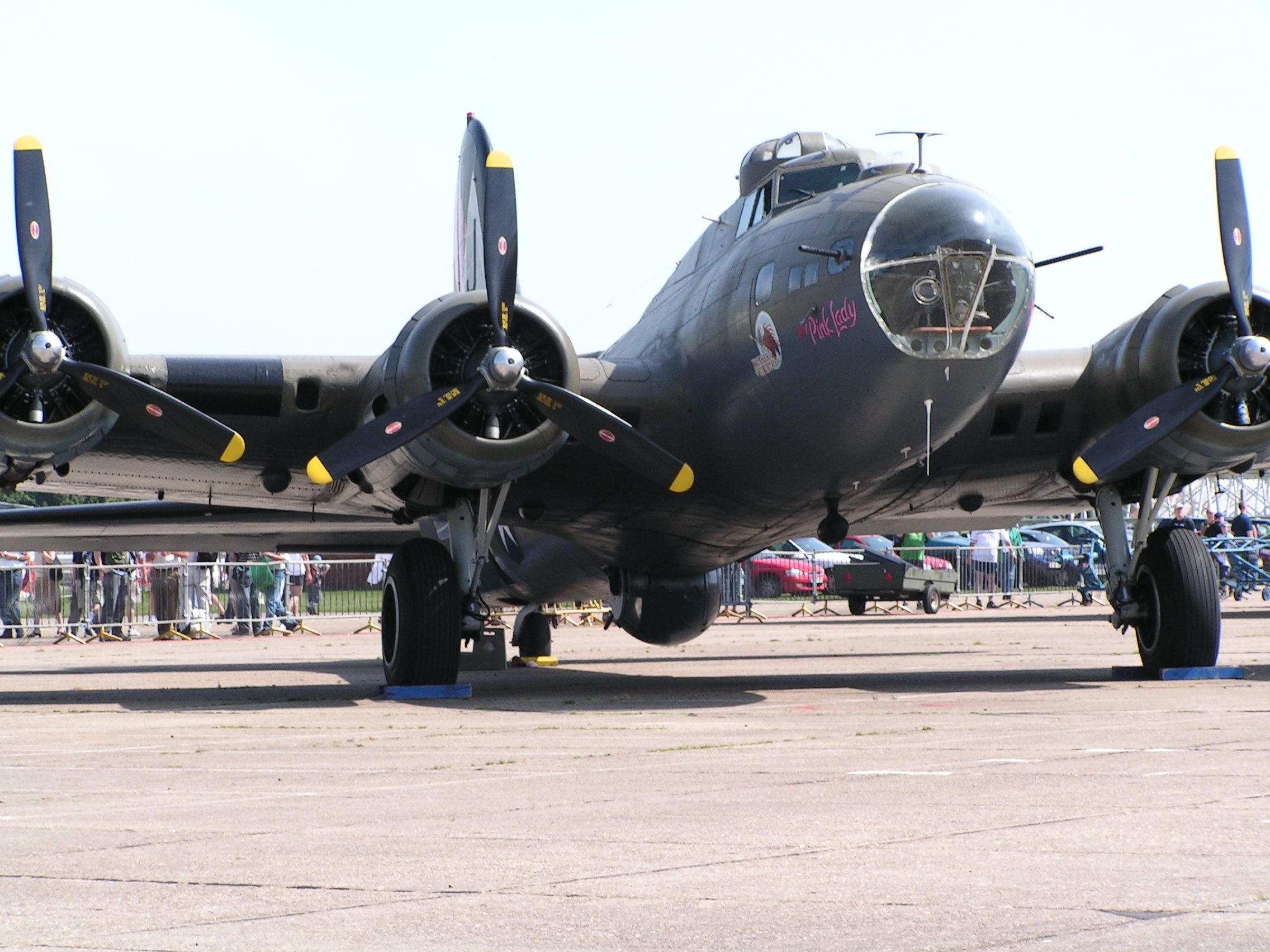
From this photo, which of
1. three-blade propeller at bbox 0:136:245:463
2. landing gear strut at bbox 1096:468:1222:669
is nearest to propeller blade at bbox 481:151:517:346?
three-blade propeller at bbox 0:136:245:463

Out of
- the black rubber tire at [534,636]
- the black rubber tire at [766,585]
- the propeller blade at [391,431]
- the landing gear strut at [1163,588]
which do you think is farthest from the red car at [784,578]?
the propeller blade at [391,431]

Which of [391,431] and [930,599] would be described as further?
[930,599]

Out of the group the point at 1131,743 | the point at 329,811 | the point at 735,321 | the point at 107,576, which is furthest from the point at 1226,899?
the point at 107,576

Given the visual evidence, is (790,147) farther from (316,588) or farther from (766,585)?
(766,585)

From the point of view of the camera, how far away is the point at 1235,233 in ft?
44.4

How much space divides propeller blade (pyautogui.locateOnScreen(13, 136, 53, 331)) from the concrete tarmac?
338cm

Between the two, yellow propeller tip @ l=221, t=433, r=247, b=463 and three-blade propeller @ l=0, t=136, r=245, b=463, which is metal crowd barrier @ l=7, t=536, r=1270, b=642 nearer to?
yellow propeller tip @ l=221, t=433, r=247, b=463

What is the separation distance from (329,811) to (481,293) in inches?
285

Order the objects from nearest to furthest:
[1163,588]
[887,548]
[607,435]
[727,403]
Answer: [607,435] < [727,403] < [1163,588] < [887,548]

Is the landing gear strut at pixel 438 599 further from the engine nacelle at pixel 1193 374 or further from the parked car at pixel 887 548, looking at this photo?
the parked car at pixel 887 548

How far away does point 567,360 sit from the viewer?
12812 mm

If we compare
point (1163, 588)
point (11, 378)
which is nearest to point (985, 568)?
point (1163, 588)

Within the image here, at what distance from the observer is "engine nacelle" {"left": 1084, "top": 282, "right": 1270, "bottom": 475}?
13430 millimetres

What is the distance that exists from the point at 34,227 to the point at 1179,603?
1063 centimetres
